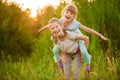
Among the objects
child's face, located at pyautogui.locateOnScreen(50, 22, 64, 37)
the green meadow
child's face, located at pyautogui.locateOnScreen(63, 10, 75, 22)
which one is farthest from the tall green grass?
child's face, located at pyautogui.locateOnScreen(63, 10, 75, 22)

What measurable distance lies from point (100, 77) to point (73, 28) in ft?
4.25

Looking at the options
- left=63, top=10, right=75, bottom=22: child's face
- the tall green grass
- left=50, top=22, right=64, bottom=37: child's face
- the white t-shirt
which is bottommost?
the tall green grass

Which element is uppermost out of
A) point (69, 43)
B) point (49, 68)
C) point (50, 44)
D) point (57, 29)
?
point (57, 29)

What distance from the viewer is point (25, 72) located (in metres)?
8.27

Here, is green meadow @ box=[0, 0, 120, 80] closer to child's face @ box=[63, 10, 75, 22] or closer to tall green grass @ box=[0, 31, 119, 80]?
tall green grass @ box=[0, 31, 119, 80]

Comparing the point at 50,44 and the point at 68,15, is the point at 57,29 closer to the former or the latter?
the point at 68,15

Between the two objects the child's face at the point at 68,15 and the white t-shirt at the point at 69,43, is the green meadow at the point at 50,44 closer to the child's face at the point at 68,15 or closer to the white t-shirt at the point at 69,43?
the white t-shirt at the point at 69,43

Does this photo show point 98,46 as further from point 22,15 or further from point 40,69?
point 22,15

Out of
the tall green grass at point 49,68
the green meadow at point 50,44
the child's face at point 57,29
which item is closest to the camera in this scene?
the child's face at point 57,29

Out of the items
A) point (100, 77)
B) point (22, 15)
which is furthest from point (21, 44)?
point (100, 77)

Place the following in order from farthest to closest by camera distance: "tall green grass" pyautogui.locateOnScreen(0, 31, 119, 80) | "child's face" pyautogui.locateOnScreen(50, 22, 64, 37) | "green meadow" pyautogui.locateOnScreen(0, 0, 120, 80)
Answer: "green meadow" pyautogui.locateOnScreen(0, 0, 120, 80), "tall green grass" pyautogui.locateOnScreen(0, 31, 119, 80), "child's face" pyautogui.locateOnScreen(50, 22, 64, 37)

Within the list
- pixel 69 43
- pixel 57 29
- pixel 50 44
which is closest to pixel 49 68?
pixel 50 44

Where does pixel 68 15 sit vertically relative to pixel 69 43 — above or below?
above

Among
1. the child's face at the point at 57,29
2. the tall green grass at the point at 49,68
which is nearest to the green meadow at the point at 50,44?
the tall green grass at the point at 49,68
